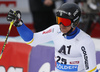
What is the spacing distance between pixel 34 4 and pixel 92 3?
1480 millimetres

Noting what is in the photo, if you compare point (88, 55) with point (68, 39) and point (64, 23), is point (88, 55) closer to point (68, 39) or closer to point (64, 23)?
point (68, 39)

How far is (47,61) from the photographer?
4.20 m

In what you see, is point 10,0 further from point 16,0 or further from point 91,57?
point 91,57

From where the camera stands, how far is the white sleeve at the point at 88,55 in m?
2.95

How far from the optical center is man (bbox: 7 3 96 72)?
296 centimetres

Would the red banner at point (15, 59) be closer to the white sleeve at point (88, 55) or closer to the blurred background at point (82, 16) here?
the white sleeve at point (88, 55)

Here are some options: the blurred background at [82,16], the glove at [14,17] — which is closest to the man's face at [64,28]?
the glove at [14,17]

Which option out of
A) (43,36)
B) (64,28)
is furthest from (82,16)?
(64,28)

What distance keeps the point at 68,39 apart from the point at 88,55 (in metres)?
0.33

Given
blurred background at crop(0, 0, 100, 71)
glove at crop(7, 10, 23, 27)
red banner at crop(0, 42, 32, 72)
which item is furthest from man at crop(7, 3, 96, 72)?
blurred background at crop(0, 0, 100, 71)

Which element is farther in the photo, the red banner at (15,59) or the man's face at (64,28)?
the red banner at (15,59)

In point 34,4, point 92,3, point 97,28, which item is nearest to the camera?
point 34,4

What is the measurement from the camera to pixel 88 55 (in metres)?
2.95

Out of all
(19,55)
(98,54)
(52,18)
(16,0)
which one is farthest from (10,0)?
(98,54)
